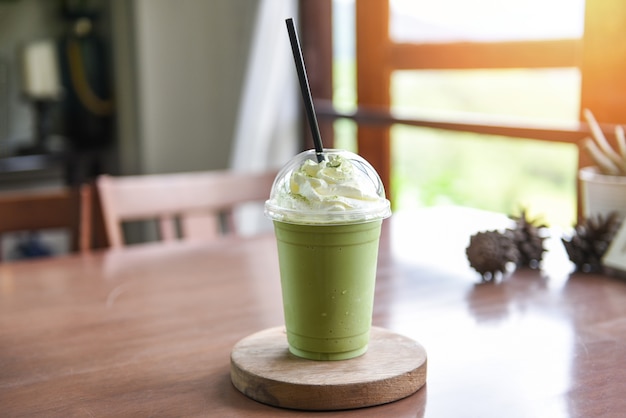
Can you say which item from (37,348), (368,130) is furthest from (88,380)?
(368,130)

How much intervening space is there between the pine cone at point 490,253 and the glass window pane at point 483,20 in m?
0.85

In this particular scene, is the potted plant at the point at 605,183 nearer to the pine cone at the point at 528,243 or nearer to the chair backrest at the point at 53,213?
the pine cone at the point at 528,243

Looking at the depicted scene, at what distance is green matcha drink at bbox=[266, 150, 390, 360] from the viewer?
2.47 ft

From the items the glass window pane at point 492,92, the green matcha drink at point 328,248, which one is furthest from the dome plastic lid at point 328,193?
the glass window pane at point 492,92

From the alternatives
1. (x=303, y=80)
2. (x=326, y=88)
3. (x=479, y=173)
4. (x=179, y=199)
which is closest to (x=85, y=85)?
(x=326, y=88)

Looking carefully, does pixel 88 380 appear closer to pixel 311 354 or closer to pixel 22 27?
pixel 311 354

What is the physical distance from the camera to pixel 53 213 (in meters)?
1.54

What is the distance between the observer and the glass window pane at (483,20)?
6.95 ft

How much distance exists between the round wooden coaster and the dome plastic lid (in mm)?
148

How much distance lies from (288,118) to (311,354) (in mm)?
2351

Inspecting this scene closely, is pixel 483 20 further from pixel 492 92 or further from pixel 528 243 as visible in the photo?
pixel 528 243

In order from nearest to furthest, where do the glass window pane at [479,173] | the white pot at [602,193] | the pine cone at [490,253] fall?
1. the pine cone at [490,253]
2. the white pot at [602,193]
3. the glass window pane at [479,173]

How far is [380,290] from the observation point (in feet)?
3.76

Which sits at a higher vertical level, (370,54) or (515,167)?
(370,54)
